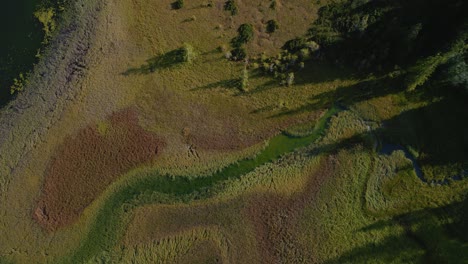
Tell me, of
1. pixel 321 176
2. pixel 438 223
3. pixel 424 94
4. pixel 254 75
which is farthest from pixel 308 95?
pixel 438 223

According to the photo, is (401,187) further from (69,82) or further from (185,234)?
(69,82)

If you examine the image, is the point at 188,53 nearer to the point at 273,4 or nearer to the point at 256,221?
the point at 273,4

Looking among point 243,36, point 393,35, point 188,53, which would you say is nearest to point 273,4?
point 243,36

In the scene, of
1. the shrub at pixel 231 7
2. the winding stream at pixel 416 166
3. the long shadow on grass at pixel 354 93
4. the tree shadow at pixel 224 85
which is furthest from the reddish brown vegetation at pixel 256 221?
the shrub at pixel 231 7

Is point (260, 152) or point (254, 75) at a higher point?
point (254, 75)

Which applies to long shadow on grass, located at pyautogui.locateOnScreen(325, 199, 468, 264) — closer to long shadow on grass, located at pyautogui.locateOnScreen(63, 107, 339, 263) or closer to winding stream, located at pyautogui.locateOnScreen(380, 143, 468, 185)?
winding stream, located at pyautogui.locateOnScreen(380, 143, 468, 185)

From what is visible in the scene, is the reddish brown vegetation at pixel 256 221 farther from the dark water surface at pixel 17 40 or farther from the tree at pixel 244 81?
the dark water surface at pixel 17 40
